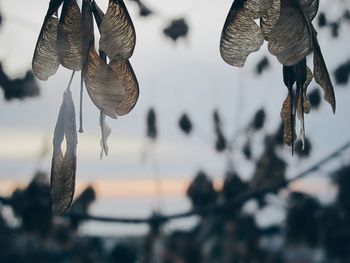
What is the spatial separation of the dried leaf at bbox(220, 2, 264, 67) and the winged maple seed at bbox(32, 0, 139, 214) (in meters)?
0.12

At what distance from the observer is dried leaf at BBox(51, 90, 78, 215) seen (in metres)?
1.12

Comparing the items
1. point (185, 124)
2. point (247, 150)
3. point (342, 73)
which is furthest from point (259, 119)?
point (342, 73)

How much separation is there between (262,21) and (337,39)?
4816 mm

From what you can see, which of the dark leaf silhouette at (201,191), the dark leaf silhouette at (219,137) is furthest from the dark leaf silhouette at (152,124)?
the dark leaf silhouette at (219,137)

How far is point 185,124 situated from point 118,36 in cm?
737

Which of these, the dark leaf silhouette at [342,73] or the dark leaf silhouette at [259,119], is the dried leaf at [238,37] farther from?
the dark leaf silhouette at [259,119]

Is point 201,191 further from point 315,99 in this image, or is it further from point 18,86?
point 18,86

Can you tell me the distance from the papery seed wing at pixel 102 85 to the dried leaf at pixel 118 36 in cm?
2

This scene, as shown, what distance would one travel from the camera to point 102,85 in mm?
1069

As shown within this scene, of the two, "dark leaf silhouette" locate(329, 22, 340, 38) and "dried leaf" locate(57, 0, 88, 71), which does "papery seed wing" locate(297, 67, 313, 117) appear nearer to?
"dried leaf" locate(57, 0, 88, 71)

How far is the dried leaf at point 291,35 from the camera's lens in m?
1.04

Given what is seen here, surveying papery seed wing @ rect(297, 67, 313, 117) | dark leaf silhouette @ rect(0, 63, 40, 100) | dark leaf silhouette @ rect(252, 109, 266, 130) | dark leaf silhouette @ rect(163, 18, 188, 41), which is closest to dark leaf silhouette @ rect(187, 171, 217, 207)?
dark leaf silhouette @ rect(252, 109, 266, 130)

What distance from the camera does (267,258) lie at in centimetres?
1221

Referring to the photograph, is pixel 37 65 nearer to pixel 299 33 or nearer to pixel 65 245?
pixel 299 33
